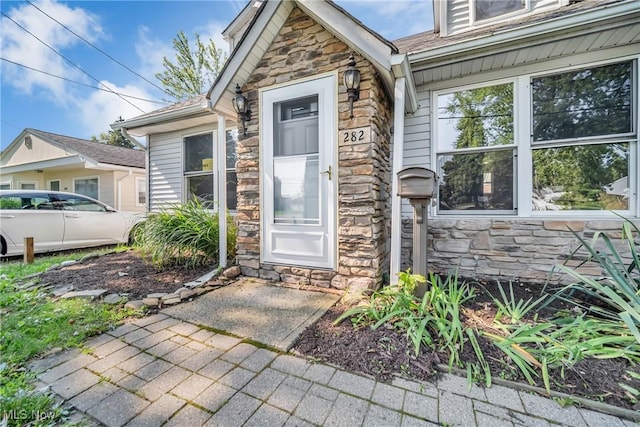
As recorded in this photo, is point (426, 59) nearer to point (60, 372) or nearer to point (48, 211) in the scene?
point (60, 372)

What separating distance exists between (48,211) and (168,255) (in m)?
3.44

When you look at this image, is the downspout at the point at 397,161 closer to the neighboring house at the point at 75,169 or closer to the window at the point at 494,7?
the window at the point at 494,7

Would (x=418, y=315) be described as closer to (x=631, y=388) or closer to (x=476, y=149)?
(x=631, y=388)

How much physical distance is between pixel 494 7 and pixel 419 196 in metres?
3.52

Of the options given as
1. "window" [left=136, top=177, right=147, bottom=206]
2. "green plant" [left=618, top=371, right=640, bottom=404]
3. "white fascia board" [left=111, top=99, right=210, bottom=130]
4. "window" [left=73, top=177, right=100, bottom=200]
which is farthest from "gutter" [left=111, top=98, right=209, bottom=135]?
"green plant" [left=618, top=371, right=640, bottom=404]

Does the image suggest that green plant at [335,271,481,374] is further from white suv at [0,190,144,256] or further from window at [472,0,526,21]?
white suv at [0,190,144,256]

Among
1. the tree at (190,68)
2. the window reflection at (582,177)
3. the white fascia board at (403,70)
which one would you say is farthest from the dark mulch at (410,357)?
the tree at (190,68)

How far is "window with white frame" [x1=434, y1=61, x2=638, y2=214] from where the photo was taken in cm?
302

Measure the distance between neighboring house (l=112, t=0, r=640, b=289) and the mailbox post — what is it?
1.03ft

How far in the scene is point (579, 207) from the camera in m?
3.17

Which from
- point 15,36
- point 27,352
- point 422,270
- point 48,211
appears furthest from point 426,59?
point 15,36

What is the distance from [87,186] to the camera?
9664 millimetres

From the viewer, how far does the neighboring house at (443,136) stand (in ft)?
9.59

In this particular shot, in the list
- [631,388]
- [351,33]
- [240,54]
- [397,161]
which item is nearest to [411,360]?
[631,388]
